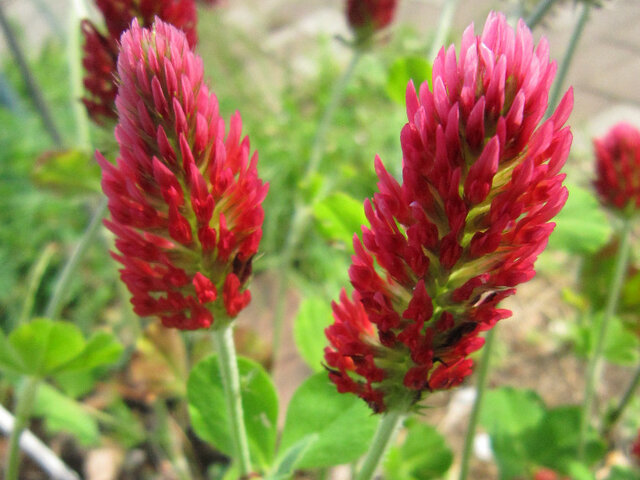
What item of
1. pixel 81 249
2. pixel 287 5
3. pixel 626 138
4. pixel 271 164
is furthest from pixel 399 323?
pixel 287 5

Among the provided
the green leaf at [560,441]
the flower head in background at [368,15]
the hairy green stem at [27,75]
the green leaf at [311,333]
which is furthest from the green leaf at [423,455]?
the hairy green stem at [27,75]

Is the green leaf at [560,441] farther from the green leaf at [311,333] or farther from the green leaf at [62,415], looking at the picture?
the green leaf at [62,415]

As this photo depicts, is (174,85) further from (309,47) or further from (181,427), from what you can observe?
(309,47)

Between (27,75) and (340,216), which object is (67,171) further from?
(340,216)

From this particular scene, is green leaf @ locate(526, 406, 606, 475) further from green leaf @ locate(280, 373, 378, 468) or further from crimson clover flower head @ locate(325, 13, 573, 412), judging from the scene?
crimson clover flower head @ locate(325, 13, 573, 412)

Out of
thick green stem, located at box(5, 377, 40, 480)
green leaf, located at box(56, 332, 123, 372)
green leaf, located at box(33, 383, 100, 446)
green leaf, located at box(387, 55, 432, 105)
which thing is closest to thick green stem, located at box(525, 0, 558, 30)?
green leaf, located at box(387, 55, 432, 105)
